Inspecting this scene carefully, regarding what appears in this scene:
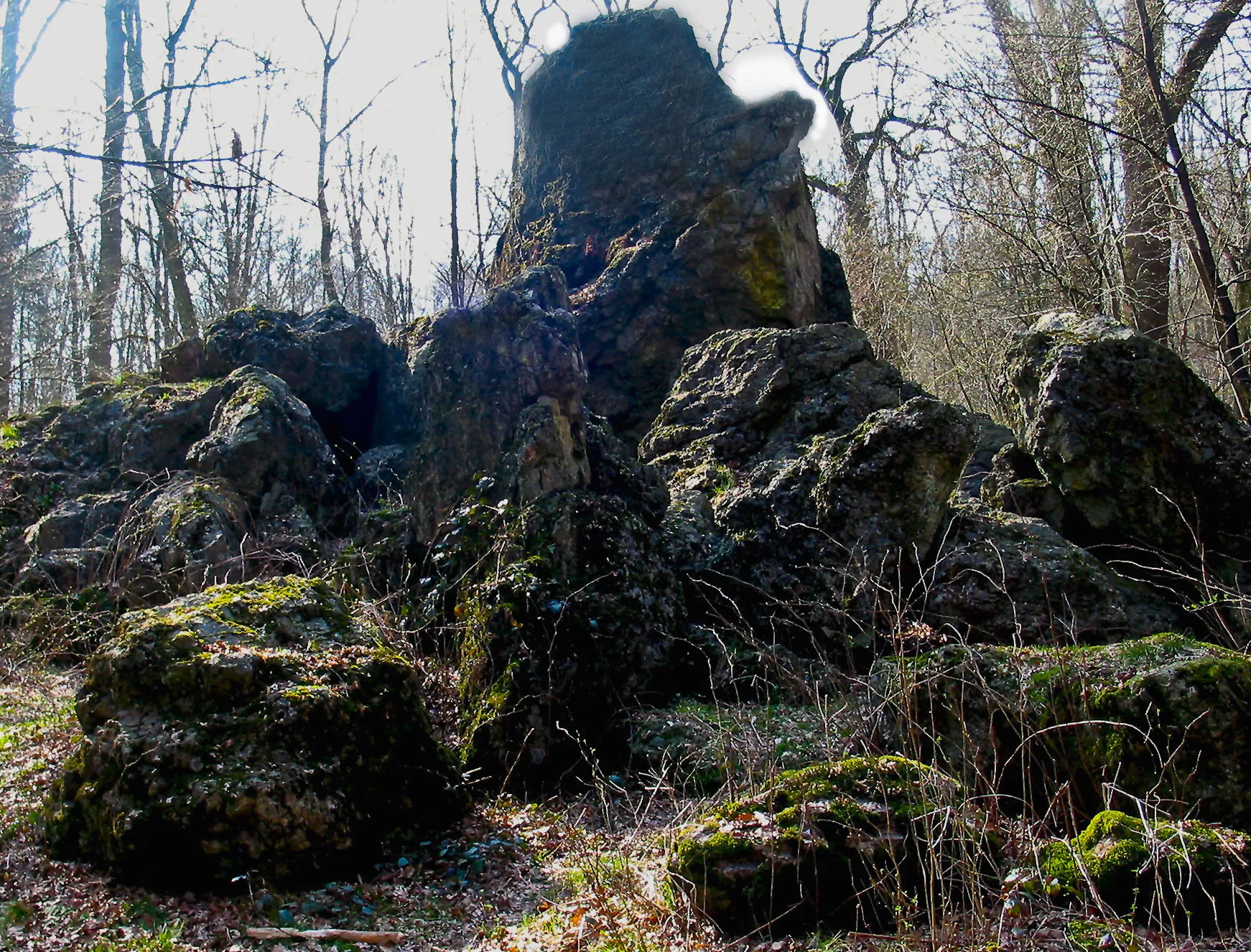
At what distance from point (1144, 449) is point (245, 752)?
21.5ft

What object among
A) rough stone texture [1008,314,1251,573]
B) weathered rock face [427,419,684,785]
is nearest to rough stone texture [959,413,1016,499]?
rough stone texture [1008,314,1251,573]

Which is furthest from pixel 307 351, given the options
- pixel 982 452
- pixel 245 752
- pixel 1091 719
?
pixel 1091 719

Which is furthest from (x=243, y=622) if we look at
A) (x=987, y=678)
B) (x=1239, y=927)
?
(x=1239, y=927)

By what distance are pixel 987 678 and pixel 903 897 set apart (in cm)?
188

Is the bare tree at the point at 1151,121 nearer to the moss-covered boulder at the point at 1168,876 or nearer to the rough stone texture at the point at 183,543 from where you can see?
the moss-covered boulder at the point at 1168,876

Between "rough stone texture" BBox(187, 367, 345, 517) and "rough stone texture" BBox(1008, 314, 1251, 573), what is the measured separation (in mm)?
6330

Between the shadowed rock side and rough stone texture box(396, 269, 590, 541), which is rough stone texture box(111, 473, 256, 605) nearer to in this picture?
the shadowed rock side

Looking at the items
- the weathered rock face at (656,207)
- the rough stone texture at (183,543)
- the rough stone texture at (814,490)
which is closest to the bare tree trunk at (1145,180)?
the rough stone texture at (814,490)

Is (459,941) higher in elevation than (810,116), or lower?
lower

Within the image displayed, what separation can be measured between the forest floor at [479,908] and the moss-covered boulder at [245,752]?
146 millimetres

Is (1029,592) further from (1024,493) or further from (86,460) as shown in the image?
(86,460)

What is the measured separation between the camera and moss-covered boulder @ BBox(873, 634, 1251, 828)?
430 centimetres

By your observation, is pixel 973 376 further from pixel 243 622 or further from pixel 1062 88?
pixel 243 622

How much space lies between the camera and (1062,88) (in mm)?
10172
